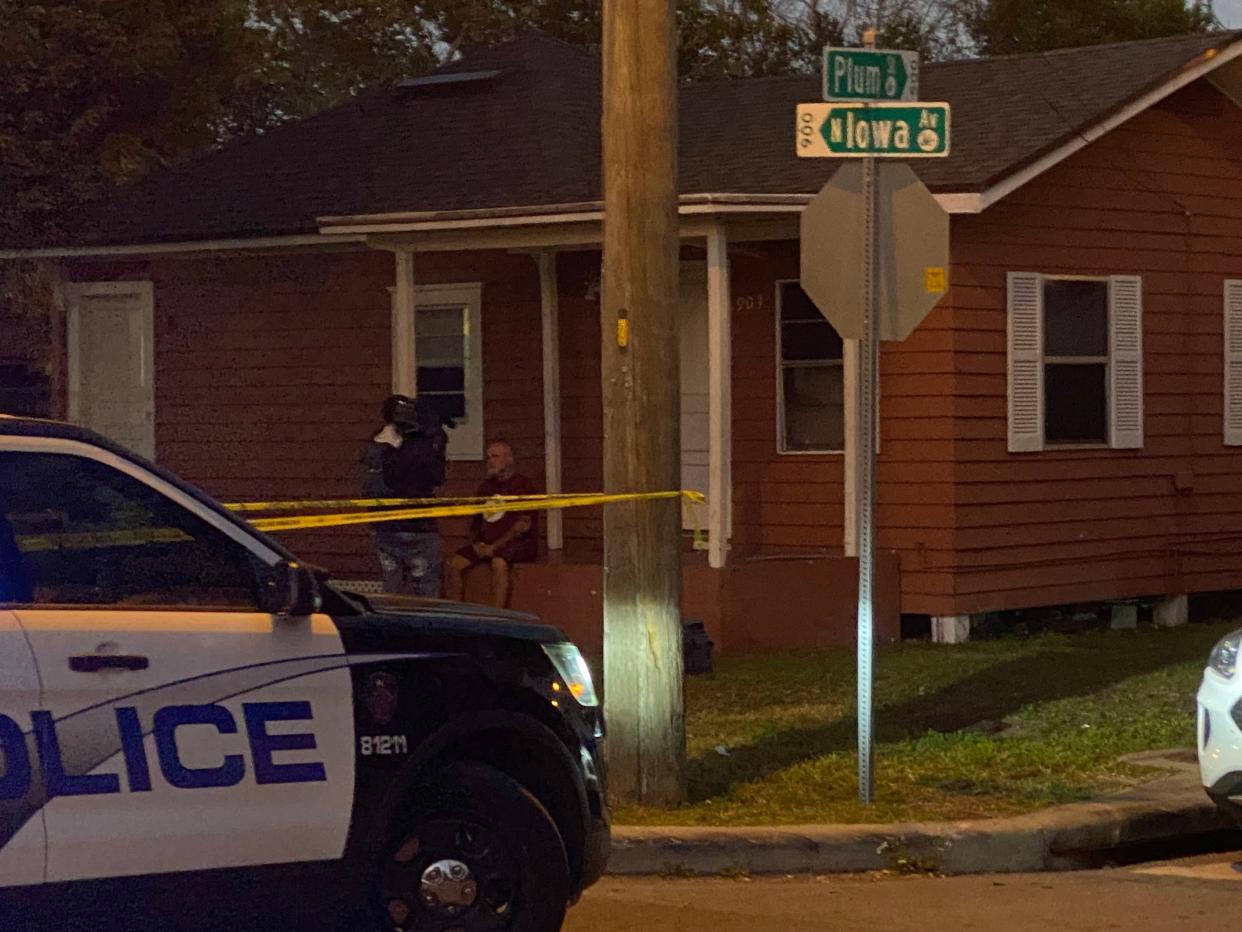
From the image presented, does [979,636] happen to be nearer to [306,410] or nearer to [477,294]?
[477,294]

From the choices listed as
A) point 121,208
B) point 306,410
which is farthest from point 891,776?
point 121,208

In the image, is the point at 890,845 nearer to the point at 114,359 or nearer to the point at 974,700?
the point at 974,700

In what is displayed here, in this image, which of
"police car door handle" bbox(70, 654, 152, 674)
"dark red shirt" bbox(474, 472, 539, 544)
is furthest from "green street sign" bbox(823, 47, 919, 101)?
"dark red shirt" bbox(474, 472, 539, 544)

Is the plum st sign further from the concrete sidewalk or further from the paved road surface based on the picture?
the paved road surface

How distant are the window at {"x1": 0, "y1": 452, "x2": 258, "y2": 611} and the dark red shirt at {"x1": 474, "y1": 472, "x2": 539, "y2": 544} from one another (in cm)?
900

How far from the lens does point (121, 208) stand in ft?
63.0

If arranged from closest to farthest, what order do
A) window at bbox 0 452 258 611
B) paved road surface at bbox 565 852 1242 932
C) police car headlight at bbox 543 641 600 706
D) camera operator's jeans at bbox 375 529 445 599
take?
window at bbox 0 452 258 611 < police car headlight at bbox 543 641 600 706 < paved road surface at bbox 565 852 1242 932 < camera operator's jeans at bbox 375 529 445 599

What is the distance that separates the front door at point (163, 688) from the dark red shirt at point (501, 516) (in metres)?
9.04

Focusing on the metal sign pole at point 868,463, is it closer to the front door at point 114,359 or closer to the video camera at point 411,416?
the video camera at point 411,416

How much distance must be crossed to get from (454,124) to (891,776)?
10.3m

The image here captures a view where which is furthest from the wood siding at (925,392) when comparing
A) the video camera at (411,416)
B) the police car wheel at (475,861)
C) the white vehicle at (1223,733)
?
the police car wheel at (475,861)

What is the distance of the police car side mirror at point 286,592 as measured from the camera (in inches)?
236

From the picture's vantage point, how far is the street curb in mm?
8586

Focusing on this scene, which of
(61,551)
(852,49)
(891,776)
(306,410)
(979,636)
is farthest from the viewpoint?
(306,410)
